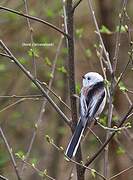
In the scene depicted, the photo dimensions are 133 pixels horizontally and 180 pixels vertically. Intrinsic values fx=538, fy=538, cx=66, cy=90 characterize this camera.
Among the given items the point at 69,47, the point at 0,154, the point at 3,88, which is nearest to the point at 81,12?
the point at 3,88

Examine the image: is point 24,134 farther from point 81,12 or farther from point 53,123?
point 81,12

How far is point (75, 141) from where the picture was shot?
276 centimetres

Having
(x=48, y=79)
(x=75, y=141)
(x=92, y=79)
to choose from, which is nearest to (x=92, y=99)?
(x=92, y=79)

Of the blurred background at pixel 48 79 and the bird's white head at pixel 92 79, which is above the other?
the bird's white head at pixel 92 79

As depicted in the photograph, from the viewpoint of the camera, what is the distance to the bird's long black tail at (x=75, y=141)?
271 centimetres

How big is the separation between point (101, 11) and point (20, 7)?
1.47m

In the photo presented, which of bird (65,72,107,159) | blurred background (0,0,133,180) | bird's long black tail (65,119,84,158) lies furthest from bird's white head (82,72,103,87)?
blurred background (0,0,133,180)

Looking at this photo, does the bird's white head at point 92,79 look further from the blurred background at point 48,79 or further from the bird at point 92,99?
the blurred background at point 48,79

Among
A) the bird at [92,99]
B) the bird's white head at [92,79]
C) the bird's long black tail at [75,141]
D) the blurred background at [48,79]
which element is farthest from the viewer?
the blurred background at [48,79]

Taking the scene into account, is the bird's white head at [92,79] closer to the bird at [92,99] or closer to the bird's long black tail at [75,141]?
the bird at [92,99]

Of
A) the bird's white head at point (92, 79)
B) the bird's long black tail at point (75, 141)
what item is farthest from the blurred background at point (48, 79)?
the bird's long black tail at point (75, 141)

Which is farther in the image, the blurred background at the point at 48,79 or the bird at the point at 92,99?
the blurred background at the point at 48,79

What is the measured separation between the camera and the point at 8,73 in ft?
20.9

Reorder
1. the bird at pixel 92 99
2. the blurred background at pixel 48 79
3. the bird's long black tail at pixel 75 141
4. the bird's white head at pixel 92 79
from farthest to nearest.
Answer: the blurred background at pixel 48 79, the bird's white head at pixel 92 79, the bird at pixel 92 99, the bird's long black tail at pixel 75 141
